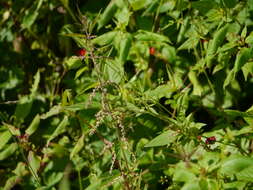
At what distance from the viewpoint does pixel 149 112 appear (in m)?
1.25

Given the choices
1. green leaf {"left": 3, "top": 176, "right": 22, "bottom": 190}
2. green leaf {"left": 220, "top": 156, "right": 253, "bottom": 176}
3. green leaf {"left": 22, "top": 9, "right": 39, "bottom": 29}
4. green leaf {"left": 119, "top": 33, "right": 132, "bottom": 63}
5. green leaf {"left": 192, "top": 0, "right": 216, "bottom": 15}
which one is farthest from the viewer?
green leaf {"left": 22, "top": 9, "right": 39, "bottom": 29}

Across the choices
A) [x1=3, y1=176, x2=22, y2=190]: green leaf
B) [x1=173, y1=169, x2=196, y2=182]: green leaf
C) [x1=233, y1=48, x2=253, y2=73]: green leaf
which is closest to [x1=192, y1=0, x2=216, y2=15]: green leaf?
[x1=233, y1=48, x2=253, y2=73]: green leaf

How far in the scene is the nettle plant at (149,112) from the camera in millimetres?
1288

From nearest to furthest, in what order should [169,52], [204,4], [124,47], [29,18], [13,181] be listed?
1. [204,4]
2. [124,47]
3. [13,181]
4. [169,52]
5. [29,18]

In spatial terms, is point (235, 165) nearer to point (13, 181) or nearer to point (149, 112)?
point (149, 112)

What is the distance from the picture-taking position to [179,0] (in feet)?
5.31

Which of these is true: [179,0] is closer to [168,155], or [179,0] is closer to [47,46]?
[168,155]

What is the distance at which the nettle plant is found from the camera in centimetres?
129

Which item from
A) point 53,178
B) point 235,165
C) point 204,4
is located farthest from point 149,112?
point 53,178

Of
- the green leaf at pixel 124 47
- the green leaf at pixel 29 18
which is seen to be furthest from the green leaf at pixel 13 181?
the green leaf at pixel 29 18

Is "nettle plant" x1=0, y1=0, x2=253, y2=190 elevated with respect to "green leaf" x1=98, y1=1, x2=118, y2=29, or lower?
lower

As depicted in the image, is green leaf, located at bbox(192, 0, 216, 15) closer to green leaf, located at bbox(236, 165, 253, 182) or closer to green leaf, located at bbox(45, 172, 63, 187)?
green leaf, located at bbox(236, 165, 253, 182)

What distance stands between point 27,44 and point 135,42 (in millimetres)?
936

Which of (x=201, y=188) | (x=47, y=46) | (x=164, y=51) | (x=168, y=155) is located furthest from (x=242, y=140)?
(x=47, y=46)
